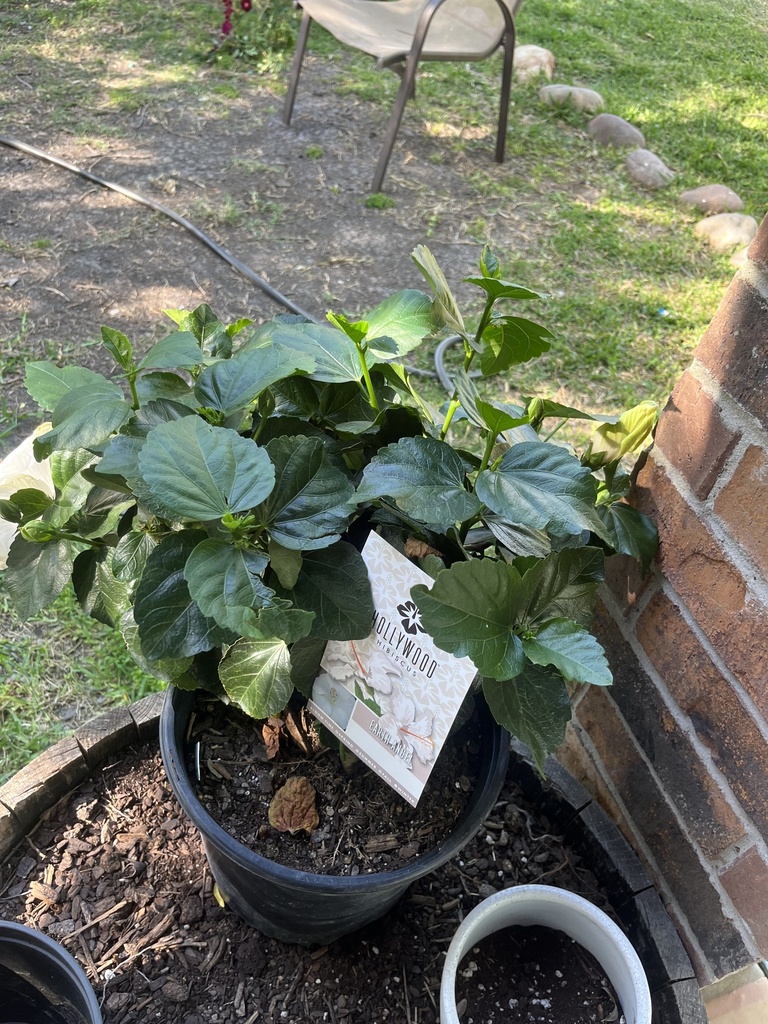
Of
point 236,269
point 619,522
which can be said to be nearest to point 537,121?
point 236,269

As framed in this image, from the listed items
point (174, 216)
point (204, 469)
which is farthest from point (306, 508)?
point (174, 216)

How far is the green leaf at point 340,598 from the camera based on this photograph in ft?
2.71

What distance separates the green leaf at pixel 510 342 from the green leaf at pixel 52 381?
0.40 m

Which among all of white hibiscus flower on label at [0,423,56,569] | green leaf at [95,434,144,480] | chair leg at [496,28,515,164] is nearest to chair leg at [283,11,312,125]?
chair leg at [496,28,515,164]

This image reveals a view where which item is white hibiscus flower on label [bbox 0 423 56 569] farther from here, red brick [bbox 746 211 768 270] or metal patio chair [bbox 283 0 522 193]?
metal patio chair [bbox 283 0 522 193]

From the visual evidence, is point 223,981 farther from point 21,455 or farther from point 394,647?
point 21,455

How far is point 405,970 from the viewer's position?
3.70 feet

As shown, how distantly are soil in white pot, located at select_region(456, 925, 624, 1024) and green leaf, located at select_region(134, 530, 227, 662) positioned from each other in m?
0.67

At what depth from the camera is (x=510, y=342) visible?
2.60ft

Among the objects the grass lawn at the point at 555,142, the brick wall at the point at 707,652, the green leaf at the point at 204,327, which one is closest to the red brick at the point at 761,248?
the brick wall at the point at 707,652

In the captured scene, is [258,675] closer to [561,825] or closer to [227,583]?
[227,583]

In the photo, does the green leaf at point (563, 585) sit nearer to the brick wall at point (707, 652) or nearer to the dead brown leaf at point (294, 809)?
the brick wall at point (707, 652)

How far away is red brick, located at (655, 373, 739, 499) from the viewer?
92 cm

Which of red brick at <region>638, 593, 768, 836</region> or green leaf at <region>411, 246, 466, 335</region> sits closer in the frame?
green leaf at <region>411, 246, 466, 335</region>
